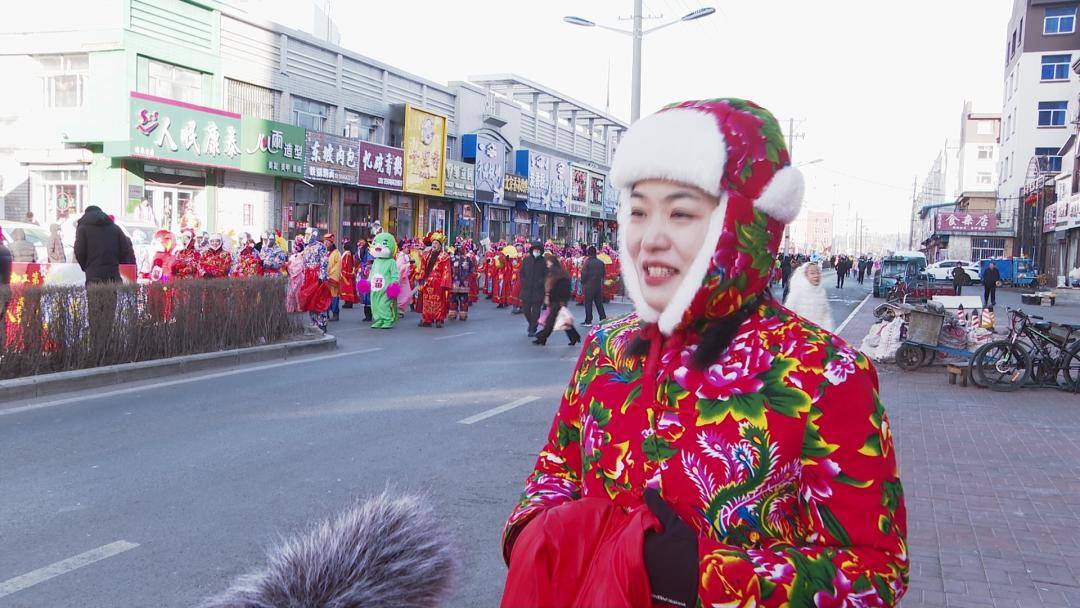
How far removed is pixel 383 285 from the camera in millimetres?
16344

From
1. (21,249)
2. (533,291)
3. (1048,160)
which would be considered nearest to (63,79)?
(21,249)

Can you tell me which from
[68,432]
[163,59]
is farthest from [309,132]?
[68,432]

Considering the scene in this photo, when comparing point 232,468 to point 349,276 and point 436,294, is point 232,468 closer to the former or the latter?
point 436,294

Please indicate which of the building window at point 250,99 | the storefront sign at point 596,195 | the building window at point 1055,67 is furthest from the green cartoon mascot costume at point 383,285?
the building window at point 1055,67

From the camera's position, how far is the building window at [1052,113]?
2292 inches

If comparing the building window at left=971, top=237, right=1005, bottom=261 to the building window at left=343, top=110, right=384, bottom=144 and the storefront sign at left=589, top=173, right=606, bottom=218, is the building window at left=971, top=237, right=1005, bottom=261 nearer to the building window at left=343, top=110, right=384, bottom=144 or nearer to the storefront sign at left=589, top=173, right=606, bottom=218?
the storefront sign at left=589, top=173, right=606, bottom=218

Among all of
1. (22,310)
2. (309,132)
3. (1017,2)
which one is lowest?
(22,310)

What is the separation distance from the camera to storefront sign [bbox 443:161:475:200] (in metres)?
35.1

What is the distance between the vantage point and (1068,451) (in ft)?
24.7

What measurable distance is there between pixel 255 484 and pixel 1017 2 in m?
73.4

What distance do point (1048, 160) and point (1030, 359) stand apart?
53.5 metres

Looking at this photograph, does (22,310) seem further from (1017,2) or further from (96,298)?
(1017,2)

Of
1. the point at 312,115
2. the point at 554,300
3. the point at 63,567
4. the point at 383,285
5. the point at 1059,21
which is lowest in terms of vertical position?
the point at 63,567

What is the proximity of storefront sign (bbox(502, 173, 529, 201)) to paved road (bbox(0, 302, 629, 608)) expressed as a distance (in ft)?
101
